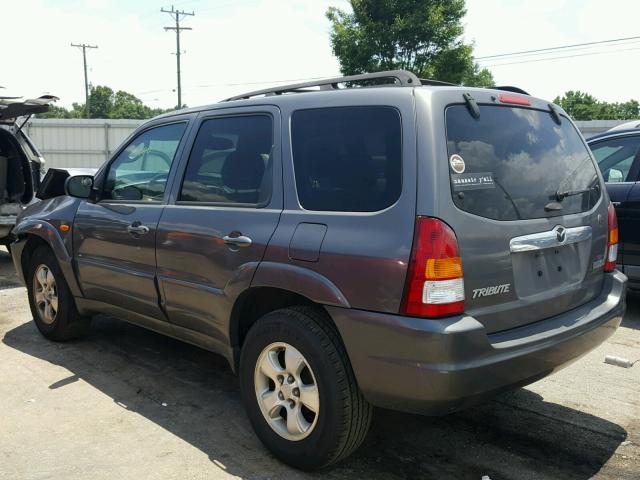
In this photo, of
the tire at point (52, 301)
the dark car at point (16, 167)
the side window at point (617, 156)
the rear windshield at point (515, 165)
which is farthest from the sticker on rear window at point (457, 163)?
the dark car at point (16, 167)

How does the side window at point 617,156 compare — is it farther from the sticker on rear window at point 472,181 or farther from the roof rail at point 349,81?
the sticker on rear window at point 472,181

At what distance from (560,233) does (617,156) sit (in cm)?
356

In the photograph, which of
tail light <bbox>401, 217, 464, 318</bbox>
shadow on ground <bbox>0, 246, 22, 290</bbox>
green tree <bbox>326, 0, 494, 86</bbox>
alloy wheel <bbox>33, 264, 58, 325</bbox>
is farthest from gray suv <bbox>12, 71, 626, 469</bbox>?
green tree <bbox>326, 0, 494, 86</bbox>

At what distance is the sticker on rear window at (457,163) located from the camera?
2.70 m

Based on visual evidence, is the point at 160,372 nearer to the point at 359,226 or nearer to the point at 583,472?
the point at 359,226

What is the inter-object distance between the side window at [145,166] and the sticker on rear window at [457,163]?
6.46 feet

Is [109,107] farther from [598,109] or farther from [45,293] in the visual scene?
[45,293]

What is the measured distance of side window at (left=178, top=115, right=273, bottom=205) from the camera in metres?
3.35

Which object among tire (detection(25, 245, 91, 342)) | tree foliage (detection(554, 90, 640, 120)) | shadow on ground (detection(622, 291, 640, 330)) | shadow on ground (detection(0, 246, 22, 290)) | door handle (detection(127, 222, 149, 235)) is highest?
tree foliage (detection(554, 90, 640, 120))

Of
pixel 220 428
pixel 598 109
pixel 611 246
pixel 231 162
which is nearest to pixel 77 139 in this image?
pixel 231 162

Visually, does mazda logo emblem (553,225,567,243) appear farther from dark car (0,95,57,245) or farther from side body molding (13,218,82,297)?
dark car (0,95,57,245)

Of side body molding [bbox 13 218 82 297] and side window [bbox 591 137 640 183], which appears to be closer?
side body molding [bbox 13 218 82 297]

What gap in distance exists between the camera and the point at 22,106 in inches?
316

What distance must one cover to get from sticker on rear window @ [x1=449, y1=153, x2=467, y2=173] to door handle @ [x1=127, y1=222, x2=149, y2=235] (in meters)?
2.10
